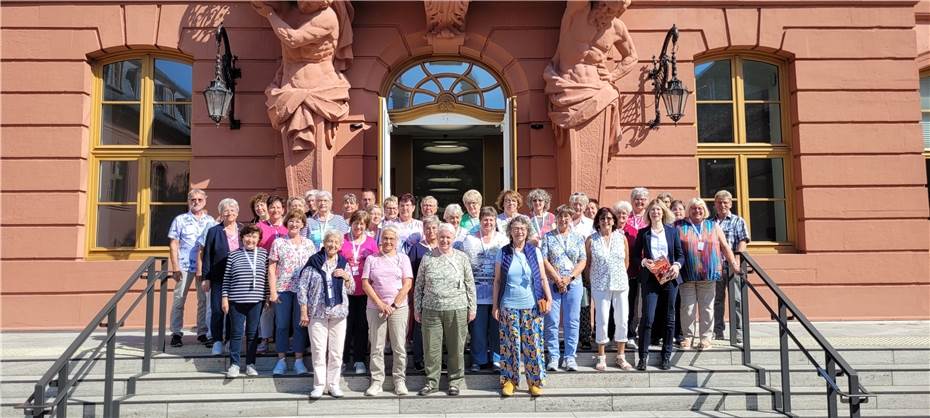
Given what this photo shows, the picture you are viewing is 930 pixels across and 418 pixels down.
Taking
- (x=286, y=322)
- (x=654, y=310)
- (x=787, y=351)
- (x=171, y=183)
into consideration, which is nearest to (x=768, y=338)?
(x=787, y=351)

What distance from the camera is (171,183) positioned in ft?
28.5

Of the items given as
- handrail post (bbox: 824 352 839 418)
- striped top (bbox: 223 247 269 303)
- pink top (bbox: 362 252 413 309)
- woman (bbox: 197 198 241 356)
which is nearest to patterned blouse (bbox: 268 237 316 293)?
striped top (bbox: 223 247 269 303)

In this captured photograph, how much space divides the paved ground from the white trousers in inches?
50.9

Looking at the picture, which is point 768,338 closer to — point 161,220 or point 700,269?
point 700,269

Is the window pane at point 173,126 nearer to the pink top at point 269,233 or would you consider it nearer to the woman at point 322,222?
the pink top at point 269,233

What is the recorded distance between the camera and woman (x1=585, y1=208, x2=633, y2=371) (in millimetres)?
5492

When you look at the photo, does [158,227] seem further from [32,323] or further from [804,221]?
[804,221]

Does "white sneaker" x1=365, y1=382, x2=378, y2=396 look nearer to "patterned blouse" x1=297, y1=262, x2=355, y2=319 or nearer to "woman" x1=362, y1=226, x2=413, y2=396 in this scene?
"woman" x1=362, y1=226, x2=413, y2=396

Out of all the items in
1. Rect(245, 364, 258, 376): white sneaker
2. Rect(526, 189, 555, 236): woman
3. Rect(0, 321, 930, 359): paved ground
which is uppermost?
Rect(526, 189, 555, 236): woman

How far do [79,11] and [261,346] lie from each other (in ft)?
19.6

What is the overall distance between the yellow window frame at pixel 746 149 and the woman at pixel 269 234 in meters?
6.02

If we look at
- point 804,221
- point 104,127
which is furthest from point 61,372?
point 804,221

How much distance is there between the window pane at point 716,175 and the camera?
8.84 m

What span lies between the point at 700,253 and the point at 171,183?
23.3ft
